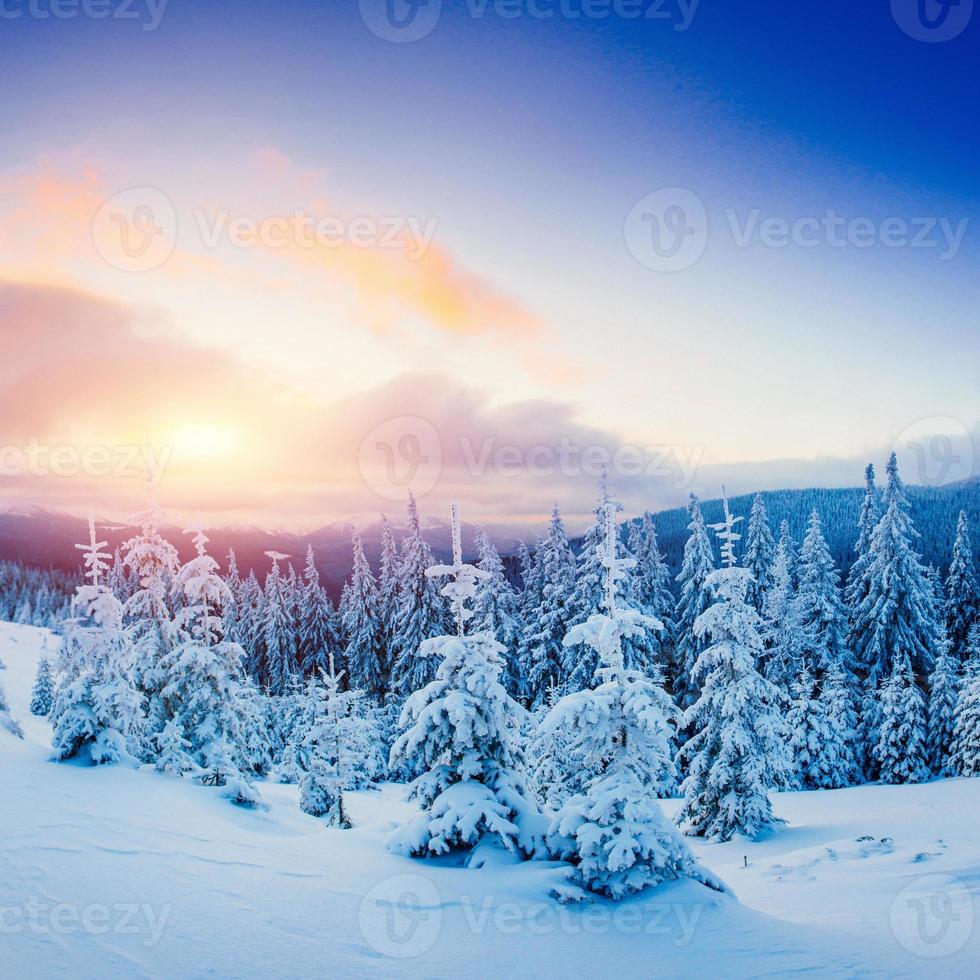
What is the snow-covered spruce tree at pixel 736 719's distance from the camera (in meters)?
20.0

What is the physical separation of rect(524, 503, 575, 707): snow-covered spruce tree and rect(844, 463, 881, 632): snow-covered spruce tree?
16647 millimetres

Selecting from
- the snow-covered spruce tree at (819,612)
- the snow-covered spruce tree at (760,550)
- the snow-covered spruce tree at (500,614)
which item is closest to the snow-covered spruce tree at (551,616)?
the snow-covered spruce tree at (500,614)

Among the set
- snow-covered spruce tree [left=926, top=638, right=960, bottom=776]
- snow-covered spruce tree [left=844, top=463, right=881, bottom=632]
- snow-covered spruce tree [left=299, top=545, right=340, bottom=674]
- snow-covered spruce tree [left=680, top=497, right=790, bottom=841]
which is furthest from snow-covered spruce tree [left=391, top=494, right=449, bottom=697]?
snow-covered spruce tree [left=926, top=638, right=960, bottom=776]

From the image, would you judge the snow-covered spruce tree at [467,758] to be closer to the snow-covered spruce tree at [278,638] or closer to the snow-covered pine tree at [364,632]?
the snow-covered pine tree at [364,632]

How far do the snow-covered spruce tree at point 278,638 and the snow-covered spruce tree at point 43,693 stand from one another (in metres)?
15.3

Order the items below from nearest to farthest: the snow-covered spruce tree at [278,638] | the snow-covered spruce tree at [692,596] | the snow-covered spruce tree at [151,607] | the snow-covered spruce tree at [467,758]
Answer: the snow-covered spruce tree at [467,758]
the snow-covered spruce tree at [151,607]
the snow-covered spruce tree at [692,596]
the snow-covered spruce tree at [278,638]

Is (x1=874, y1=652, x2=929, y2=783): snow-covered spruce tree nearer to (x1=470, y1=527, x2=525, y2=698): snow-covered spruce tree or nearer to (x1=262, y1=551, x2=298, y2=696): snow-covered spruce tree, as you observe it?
(x1=470, y1=527, x2=525, y2=698): snow-covered spruce tree

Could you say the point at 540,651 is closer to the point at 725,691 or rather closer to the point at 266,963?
the point at 725,691

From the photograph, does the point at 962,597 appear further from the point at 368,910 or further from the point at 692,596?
the point at 368,910

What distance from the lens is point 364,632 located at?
46125mm

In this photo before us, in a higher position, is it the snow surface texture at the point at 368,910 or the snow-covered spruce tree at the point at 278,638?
the snow surface texture at the point at 368,910

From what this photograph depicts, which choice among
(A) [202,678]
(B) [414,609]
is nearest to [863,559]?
(B) [414,609]

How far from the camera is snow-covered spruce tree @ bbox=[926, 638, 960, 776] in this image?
96.5 ft

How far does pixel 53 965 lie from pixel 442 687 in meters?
7.53
